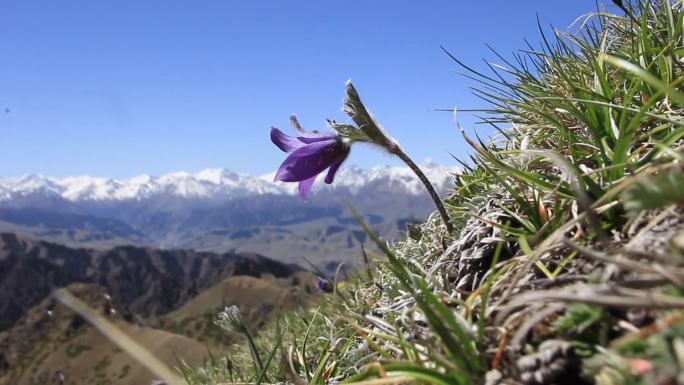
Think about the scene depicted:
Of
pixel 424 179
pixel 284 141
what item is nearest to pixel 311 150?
pixel 284 141

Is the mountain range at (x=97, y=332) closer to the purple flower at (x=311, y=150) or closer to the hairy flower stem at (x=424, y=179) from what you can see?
the purple flower at (x=311, y=150)

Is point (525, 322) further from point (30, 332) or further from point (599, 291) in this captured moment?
point (30, 332)

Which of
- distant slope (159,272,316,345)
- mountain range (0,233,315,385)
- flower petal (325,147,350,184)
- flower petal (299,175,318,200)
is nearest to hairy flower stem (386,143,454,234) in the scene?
flower petal (325,147,350,184)

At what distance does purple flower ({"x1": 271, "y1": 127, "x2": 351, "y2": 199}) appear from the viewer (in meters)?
3.32

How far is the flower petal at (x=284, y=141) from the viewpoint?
3.30 meters

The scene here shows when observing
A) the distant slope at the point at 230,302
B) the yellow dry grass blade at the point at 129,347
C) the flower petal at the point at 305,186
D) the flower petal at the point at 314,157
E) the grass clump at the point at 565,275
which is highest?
the flower petal at the point at 314,157

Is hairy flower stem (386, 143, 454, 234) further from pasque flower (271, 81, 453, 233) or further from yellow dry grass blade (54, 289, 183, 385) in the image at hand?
yellow dry grass blade (54, 289, 183, 385)

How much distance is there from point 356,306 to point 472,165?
52.9 inches

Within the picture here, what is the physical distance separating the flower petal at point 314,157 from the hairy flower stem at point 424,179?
0.33m

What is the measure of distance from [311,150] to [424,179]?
2.54 feet

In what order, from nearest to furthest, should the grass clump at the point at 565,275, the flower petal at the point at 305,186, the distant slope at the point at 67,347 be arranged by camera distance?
the grass clump at the point at 565,275
the flower petal at the point at 305,186
the distant slope at the point at 67,347

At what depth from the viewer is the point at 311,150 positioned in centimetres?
335

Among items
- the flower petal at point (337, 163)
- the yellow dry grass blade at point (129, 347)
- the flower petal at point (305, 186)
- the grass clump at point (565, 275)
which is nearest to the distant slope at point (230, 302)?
the flower petal at point (305, 186)

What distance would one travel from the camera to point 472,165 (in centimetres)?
393
